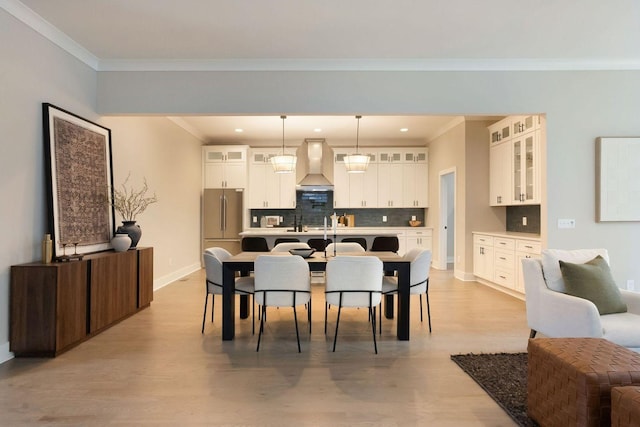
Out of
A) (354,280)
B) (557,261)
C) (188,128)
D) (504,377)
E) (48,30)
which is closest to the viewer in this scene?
(504,377)

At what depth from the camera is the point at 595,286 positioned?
3.01 metres

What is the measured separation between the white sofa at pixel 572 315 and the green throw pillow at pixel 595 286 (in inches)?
2.9

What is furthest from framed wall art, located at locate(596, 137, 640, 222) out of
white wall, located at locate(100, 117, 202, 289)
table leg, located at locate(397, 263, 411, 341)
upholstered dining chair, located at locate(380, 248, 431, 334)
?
white wall, located at locate(100, 117, 202, 289)

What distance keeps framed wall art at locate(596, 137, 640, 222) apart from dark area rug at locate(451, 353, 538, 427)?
2291mm

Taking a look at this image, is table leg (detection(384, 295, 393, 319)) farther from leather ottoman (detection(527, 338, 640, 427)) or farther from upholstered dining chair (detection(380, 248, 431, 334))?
leather ottoman (detection(527, 338, 640, 427))

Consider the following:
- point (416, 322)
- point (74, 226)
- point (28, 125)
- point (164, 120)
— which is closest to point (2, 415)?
point (74, 226)

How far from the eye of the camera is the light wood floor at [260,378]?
233cm

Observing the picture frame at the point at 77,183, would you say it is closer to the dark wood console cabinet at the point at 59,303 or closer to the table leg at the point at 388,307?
the dark wood console cabinet at the point at 59,303

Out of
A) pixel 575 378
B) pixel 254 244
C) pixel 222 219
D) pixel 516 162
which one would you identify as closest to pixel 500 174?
pixel 516 162

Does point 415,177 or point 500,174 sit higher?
point 415,177

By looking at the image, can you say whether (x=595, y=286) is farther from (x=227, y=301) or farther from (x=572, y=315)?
(x=227, y=301)

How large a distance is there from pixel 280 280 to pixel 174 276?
4.16m

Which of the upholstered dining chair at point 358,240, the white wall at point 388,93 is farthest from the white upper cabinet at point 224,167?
the white wall at point 388,93

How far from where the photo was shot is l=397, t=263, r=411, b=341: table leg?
374cm
